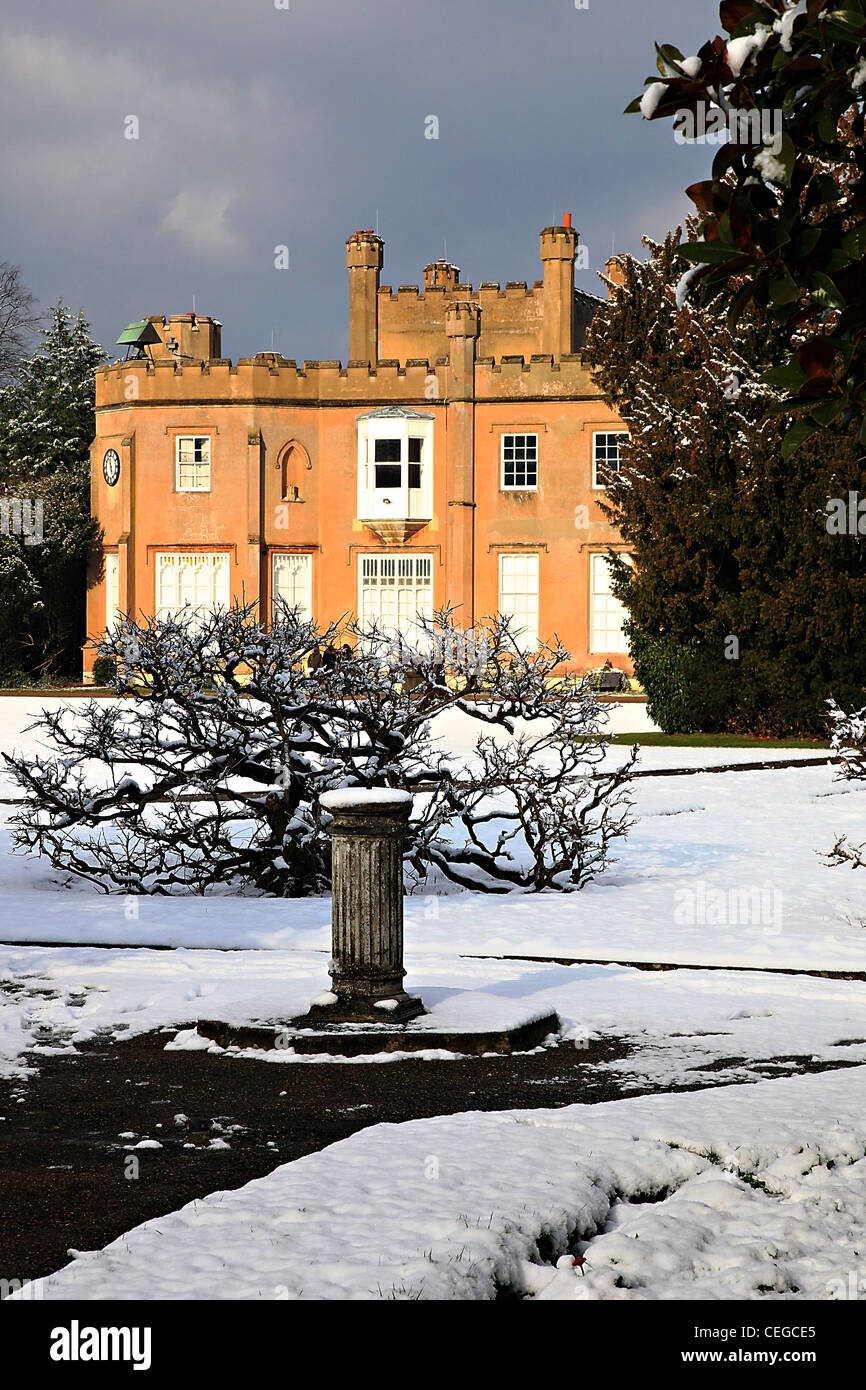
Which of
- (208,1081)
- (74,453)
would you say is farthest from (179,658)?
(74,453)

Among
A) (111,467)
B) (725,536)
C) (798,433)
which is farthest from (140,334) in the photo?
(798,433)

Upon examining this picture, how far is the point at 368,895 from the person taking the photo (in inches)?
291

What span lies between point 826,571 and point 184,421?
19999 mm

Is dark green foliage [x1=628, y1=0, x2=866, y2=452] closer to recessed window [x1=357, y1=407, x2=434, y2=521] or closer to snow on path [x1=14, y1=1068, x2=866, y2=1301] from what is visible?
snow on path [x1=14, y1=1068, x2=866, y2=1301]

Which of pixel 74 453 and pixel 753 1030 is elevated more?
pixel 74 453

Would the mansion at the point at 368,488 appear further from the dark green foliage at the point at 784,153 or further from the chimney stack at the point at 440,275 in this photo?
the dark green foliage at the point at 784,153

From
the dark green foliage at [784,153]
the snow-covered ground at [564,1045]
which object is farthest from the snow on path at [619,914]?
the dark green foliage at [784,153]

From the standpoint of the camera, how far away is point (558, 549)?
3553 cm

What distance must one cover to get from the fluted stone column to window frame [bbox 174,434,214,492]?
99.5 feet

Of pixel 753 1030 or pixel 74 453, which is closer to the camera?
pixel 753 1030

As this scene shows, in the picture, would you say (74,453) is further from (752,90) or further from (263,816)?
(752,90)

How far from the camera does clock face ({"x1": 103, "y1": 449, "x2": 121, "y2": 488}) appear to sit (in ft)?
123

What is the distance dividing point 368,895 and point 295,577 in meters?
29.8
